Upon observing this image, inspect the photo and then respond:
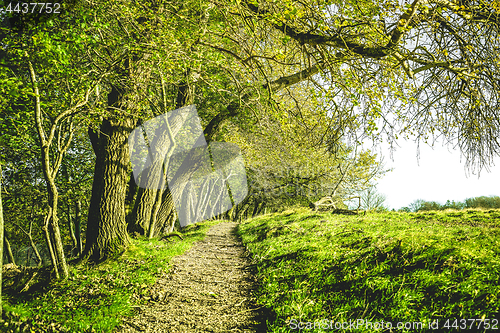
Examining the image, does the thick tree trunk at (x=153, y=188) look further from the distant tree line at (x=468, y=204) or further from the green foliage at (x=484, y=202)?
the green foliage at (x=484, y=202)

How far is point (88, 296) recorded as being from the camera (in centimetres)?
436

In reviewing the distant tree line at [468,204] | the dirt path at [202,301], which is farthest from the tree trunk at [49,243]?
the distant tree line at [468,204]

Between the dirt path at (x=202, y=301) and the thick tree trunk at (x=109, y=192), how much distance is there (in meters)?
1.56

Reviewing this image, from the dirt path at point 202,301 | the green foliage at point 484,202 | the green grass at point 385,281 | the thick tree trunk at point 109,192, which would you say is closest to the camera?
the green grass at point 385,281

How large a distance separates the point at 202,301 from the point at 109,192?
3.63 m

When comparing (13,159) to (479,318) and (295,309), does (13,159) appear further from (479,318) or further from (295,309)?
(479,318)

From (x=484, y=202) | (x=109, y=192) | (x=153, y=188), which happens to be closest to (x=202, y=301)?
(x=109, y=192)

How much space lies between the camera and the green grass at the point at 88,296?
11.9ft

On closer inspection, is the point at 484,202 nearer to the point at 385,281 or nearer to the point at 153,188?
the point at 385,281

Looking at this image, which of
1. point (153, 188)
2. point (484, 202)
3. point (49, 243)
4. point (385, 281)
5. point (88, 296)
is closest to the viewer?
point (385, 281)

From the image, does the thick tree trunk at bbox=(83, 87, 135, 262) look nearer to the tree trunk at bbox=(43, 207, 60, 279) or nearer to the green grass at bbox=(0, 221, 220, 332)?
the green grass at bbox=(0, 221, 220, 332)

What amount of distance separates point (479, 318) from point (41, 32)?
22.4 ft

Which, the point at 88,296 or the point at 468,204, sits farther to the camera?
the point at 468,204

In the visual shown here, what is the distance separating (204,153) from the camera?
9.64 metres
